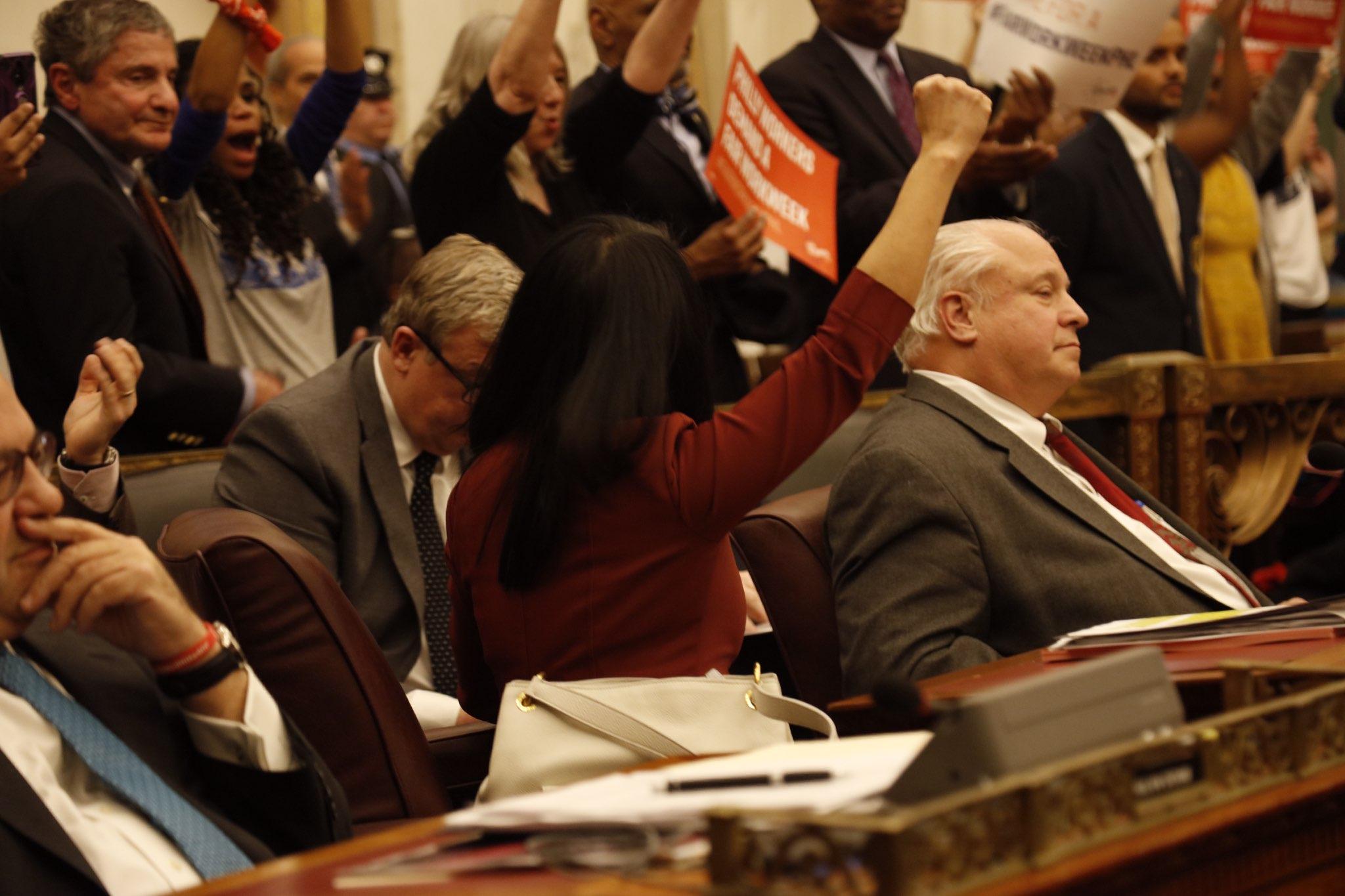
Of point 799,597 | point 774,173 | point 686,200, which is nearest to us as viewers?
point 799,597

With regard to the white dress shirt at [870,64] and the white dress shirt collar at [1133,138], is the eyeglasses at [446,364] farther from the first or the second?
the white dress shirt collar at [1133,138]

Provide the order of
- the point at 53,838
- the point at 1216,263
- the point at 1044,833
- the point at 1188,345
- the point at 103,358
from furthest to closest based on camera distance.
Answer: the point at 1216,263 → the point at 1188,345 → the point at 103,358 → the point at 53,838 → the point at 1044,833

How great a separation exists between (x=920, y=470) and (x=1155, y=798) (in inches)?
54.0

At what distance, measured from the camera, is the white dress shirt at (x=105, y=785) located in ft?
6.07

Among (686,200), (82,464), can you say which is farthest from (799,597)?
(686,200)

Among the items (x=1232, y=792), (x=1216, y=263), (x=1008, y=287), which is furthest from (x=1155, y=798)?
(x=1216, y=263)

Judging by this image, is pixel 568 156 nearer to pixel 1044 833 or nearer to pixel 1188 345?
pixel 1188 345

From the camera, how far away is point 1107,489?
3266 millimetres

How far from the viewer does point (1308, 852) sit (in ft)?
5.49

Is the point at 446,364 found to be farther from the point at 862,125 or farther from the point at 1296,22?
the point at 1296,22

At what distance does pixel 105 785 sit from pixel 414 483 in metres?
1.30

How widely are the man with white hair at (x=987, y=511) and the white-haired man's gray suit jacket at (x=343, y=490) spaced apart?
2.66 ft

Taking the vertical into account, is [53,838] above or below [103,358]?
below

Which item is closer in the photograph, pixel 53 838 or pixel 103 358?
pixel 53 838
